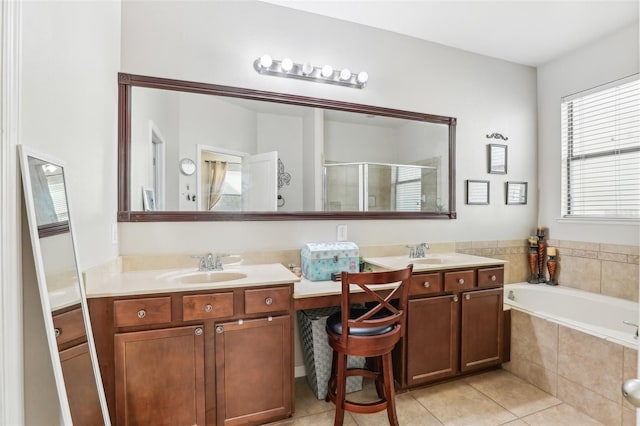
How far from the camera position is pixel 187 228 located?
2.11 meters

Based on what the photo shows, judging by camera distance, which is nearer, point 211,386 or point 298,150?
point 211,386

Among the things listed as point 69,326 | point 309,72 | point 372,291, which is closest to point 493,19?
point 309,72

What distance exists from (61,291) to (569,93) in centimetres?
412

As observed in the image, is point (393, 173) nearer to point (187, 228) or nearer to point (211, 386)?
point (187, 228)

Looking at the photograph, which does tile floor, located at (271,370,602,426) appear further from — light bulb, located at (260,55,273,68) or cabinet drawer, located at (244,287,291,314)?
light bulb, located at (260,55,273,68)

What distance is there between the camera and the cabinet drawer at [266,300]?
1.72 meters

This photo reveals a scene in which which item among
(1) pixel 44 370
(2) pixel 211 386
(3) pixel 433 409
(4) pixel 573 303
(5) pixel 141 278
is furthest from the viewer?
(4) pixel 573 303

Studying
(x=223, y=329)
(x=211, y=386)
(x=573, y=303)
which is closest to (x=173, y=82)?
(x=223, y=329)

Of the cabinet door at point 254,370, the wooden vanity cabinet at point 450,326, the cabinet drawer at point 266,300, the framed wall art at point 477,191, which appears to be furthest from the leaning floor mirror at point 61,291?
the framed wall art at point 477,191

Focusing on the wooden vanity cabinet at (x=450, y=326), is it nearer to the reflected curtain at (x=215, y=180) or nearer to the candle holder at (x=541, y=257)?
the candle holder at (x=541, y=257)

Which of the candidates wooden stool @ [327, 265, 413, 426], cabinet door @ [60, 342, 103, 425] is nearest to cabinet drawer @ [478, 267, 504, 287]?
wooden stool @ [327, 265, 413, 426]

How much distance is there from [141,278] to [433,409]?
1998 mm

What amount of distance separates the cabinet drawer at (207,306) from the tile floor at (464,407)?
31.4 inches

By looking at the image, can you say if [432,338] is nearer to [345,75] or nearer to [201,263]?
[201,263]
